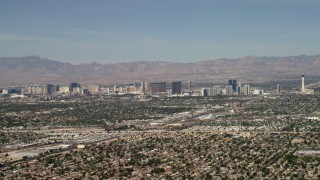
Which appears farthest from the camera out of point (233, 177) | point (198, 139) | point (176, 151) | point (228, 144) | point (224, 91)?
point (224, 91)

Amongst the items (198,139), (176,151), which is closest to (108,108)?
(198,139)

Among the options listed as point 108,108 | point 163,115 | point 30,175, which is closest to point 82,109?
point 108,108

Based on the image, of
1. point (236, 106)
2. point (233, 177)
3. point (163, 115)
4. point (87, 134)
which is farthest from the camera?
point (236, 106)

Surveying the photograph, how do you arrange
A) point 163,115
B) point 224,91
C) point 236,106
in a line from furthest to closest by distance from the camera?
point 224,91 → point 236,106 → point 163,115

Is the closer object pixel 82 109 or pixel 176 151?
pixel 176 151

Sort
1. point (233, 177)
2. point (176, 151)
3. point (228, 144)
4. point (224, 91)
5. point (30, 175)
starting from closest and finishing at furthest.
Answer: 1. point (233, 177)
2. point (30, 175)
3. point (176, 151)
4. point (228, 144)
5. point (224, 91)

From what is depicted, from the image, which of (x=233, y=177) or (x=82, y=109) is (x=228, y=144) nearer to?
(x=233, y=177)

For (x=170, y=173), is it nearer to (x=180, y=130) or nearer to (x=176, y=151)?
(x=176, y=151)

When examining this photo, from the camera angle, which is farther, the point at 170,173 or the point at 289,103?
the point at 289,103

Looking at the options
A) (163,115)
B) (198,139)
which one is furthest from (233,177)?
(163,115)
